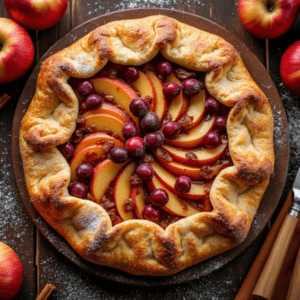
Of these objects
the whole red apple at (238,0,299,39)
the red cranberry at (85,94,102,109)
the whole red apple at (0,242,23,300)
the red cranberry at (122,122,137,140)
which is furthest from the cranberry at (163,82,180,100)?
the whole red apple at (0,242,23,300)

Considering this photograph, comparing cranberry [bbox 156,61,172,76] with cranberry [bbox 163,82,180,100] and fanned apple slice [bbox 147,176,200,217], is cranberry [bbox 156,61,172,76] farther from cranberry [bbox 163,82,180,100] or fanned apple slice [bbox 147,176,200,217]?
fanned apple slice [bbox 147,176,200,217]

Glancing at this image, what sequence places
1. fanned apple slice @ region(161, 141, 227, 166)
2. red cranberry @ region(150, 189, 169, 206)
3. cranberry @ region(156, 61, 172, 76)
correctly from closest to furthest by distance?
red cranberry @ region(150, 189, 169, 206), fanned apple slice @ region(161, 141, 227, 166), cranberry @ region(156, 61, 172, 76)

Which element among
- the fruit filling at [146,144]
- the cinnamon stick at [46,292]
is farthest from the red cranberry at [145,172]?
the cinnamon stick at [46,292]

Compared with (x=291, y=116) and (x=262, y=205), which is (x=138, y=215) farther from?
(x=291, y=116)

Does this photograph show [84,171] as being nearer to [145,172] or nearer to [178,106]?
[145,172]

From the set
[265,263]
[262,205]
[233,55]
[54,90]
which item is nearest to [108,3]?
[54,90]

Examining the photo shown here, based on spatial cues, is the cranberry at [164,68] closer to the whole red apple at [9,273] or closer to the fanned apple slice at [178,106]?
the fanned apple slice at [178,106]
